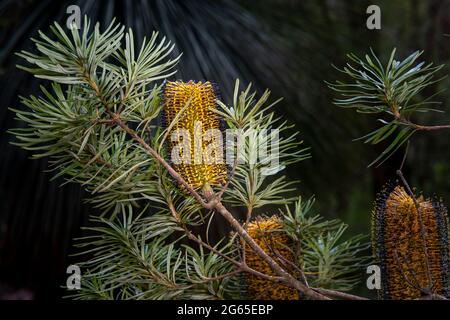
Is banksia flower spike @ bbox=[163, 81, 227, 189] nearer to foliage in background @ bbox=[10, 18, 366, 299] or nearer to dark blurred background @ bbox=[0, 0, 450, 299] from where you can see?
foliage in background @ bbox=[10, 18, 366, 299]

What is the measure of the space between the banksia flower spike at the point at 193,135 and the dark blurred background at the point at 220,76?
0.26 metres

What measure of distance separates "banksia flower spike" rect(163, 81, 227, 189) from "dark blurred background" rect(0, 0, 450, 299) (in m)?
0.26

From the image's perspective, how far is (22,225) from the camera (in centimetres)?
85

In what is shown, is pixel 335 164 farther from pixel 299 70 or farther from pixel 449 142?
pixel 449 142

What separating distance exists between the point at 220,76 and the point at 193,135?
0.38 meters

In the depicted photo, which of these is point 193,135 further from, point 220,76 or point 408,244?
point 220,76

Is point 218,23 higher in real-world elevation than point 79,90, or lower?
higher

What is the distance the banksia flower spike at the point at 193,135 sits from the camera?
13.4 inches

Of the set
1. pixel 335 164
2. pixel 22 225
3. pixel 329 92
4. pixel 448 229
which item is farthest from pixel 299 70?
pixel 448 229

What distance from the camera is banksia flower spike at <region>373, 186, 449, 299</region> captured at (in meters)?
0.35

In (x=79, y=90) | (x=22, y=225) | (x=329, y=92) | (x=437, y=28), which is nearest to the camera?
(x=79, y=90)

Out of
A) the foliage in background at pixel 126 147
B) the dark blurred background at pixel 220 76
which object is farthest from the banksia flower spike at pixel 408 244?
the dark blurred background at pixel 220 76

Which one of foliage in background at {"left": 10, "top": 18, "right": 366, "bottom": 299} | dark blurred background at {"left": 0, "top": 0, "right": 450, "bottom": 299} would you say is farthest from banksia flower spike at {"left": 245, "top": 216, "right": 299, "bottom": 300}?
dark blurred background at {"left": 0, "top": 0, "right": 450, "bottom": 299}

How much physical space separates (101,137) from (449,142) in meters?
1.03
